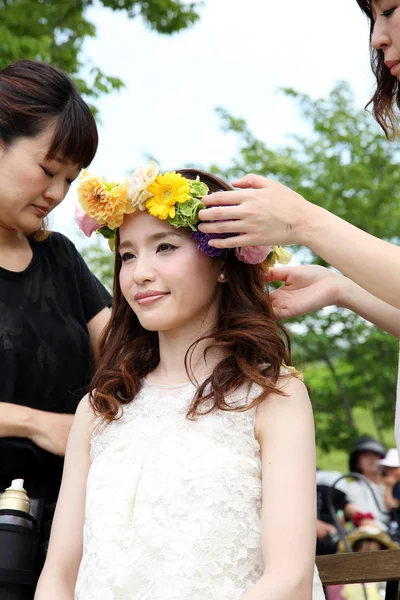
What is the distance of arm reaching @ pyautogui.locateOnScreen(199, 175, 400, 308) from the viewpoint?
2.35 meters

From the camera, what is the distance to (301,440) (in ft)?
8.32

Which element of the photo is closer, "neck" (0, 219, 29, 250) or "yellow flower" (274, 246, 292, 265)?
"yellow flower" (274, 246, 292, 265)

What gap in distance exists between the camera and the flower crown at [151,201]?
2721 millimetres

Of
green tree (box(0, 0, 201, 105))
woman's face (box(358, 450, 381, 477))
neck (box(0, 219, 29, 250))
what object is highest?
green tree (box(0, 0, 201, 105))

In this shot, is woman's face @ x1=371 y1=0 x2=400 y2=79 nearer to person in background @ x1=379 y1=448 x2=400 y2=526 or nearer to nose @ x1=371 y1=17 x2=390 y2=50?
nose @ x1=371 y1=17 x2=390 y2=50

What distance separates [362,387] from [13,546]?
1096 centimetres

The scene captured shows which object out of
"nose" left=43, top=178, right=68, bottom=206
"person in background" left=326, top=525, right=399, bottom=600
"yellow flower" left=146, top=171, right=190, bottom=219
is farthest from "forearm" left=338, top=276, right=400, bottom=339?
"person in background" left=326, top=525, right=399, bottom=600

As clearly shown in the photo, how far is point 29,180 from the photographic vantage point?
3.07 m

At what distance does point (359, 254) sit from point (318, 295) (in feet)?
2.69

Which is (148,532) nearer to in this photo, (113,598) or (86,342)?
(113,598)

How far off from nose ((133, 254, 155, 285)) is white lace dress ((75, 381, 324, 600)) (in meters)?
0.43

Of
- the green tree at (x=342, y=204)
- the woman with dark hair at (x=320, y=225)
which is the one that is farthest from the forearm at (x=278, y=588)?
the green tree at (x=342, y=204)

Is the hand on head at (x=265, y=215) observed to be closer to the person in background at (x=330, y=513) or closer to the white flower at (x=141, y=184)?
the white flower at (x=141, y=184)

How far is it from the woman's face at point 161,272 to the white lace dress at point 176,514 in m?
0.33
